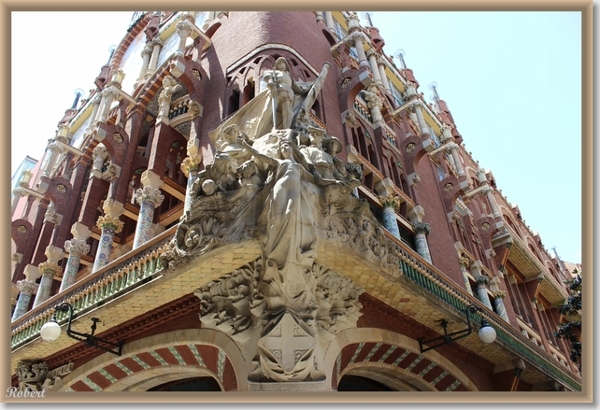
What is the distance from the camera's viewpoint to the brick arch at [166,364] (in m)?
7.25

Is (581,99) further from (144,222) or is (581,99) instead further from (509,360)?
(144,222)

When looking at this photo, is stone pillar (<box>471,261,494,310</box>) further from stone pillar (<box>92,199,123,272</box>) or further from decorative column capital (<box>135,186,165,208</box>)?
stone pillar (<box>92,199,123,272</box>)

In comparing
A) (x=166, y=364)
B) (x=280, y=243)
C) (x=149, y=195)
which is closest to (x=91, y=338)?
(x=166, y=364)

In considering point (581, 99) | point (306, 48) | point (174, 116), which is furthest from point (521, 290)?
point (581, 99)

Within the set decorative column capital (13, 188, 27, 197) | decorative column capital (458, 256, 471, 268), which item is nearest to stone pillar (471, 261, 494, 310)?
decorative column capital (458, 256, 471, 268)

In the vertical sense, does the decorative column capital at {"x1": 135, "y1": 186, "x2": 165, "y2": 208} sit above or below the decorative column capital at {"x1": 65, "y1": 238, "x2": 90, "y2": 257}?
above

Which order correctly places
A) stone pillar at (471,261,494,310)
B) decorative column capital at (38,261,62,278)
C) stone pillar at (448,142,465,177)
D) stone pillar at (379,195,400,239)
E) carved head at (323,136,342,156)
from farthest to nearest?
stone pillar at (448,142,465,177), stone pillar at (471,261,494,310), decorative column capital at (38,261,62,278), stone pillar at (379,195,400,239), carved head at (323,136,342,156)

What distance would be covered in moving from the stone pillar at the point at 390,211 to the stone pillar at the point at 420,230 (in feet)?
3.16

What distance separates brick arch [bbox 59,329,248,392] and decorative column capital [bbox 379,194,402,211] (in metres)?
6.88

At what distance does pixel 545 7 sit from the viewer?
209 inches

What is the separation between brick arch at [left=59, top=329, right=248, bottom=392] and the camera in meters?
7.25

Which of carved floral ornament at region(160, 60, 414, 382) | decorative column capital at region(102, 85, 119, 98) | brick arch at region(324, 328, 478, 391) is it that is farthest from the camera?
decorative column capital at region(102, 85, 119, 98)

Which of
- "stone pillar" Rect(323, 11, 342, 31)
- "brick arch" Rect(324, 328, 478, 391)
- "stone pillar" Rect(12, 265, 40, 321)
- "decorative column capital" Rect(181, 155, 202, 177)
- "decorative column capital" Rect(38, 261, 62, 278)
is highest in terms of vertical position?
"stone pillar" Rect(323, 11, 342, 31)

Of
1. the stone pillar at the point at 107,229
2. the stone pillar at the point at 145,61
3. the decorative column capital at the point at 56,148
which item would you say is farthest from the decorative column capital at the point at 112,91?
the stone pillar at the point at 107,229
